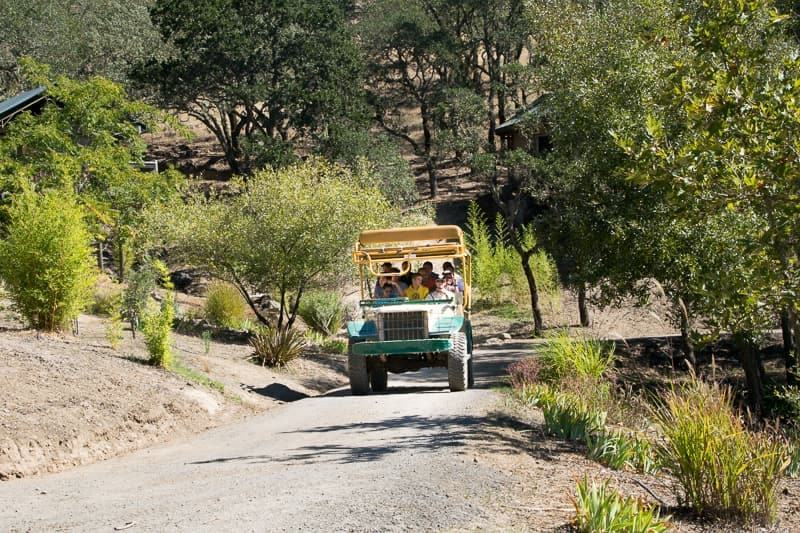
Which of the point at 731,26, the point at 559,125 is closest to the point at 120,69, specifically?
the point at 559,125

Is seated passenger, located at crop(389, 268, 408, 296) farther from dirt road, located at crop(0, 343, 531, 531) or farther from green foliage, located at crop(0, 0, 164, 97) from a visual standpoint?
green foliage, located at crop(0, 0, 164, 97)

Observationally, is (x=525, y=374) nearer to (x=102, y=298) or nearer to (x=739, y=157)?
(x=739, y=157)

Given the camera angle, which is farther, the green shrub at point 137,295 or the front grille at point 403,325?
the green shrub at point 137,295

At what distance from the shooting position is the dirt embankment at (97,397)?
10.7 m

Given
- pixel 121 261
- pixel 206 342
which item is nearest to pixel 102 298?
pixel 206 342

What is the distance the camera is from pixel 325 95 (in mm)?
43062

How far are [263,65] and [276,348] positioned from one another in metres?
25.5

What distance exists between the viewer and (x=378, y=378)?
17.3m

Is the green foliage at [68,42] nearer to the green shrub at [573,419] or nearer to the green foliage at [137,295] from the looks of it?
the green foliage at [137,295]

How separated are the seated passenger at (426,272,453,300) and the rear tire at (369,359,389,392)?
151 centimetres

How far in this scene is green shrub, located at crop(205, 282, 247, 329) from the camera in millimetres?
26469

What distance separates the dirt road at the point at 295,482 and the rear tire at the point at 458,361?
244cm

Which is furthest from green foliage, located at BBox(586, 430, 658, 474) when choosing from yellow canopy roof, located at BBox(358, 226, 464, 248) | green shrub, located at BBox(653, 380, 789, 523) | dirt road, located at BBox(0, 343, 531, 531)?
yellow canopy roof, located at BBox(358, 226, 464, 248)

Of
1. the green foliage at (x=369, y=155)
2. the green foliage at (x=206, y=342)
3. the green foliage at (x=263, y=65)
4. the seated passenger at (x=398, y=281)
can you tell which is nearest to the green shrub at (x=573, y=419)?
the seated passenger at (x=398, y=281)
